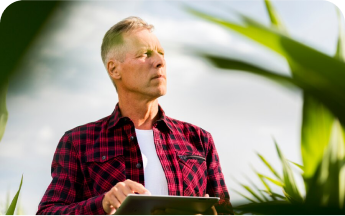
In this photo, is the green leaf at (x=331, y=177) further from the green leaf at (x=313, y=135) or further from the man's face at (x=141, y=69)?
the man's face at (x=141, y=69)

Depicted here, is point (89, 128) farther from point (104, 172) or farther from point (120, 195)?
point (120, 195)

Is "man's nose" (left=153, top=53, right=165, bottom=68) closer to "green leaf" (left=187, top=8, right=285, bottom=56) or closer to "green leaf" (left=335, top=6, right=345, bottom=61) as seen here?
"green leaf" (left=335, top=6, right=345, bottom=61)

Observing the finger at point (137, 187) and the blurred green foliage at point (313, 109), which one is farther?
the finger at point (137, 187)

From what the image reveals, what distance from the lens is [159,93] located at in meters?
1.85

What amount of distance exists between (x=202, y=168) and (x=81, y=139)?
0.55 m

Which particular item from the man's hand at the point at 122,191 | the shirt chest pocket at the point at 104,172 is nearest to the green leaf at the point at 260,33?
the man's hand at the point at 122,191

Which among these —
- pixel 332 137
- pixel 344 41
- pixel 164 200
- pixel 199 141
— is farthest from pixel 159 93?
pixel 332 137

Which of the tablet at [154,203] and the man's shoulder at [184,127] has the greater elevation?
the man's shoulder at [184,127]

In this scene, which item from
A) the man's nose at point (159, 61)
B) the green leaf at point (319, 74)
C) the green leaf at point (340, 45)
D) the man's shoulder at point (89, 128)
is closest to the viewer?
the green leaf at point (319, 74)

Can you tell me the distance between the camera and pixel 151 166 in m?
1.82

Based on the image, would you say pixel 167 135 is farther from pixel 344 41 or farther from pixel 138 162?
pixel 344 41

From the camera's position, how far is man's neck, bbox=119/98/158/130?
6.54ft

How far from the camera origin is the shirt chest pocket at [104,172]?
1.79m

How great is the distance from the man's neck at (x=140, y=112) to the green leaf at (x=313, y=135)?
5.82ft
